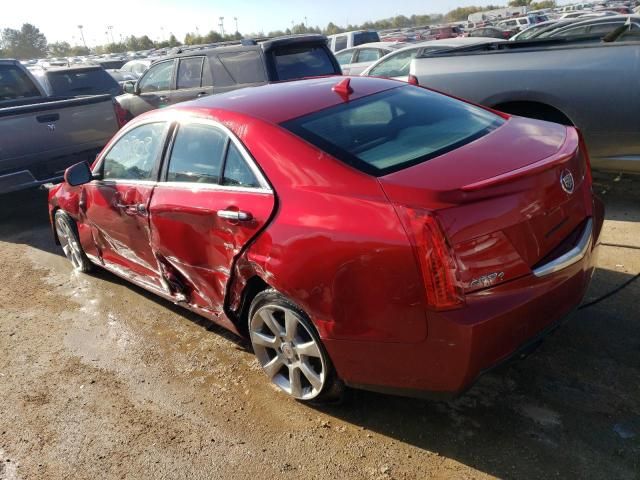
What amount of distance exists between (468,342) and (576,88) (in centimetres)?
375

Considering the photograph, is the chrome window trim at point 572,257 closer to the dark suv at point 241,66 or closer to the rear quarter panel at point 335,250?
the rear quarter panel at point 335,250

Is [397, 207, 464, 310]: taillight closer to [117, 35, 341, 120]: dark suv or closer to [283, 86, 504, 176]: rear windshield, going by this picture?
[283, 86, 504, 176]: rear windshield

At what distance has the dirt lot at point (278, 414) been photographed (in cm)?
258

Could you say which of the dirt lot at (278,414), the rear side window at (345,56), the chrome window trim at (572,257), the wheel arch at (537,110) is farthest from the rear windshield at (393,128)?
the rear side window at (345,56)

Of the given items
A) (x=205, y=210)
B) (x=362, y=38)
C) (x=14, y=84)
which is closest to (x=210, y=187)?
(x=205, y=210)

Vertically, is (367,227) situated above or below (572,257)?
above

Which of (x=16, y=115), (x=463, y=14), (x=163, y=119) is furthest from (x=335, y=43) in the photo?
(x=463, y=14)

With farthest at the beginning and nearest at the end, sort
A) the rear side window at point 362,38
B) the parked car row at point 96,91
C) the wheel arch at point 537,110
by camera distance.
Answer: the rear side window at point 362,38
the parked car row at point 96,91
the wheel arch at point 537,110

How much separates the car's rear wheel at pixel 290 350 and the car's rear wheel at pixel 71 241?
8.88 feet

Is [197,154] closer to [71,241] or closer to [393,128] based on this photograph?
[393,128]

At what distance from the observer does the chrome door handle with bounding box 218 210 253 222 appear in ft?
9.45

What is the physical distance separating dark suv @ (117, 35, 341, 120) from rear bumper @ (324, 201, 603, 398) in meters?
5.96

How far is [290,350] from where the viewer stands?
2.98 meters

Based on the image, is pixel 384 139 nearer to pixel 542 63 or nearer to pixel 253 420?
pixel 253 420
